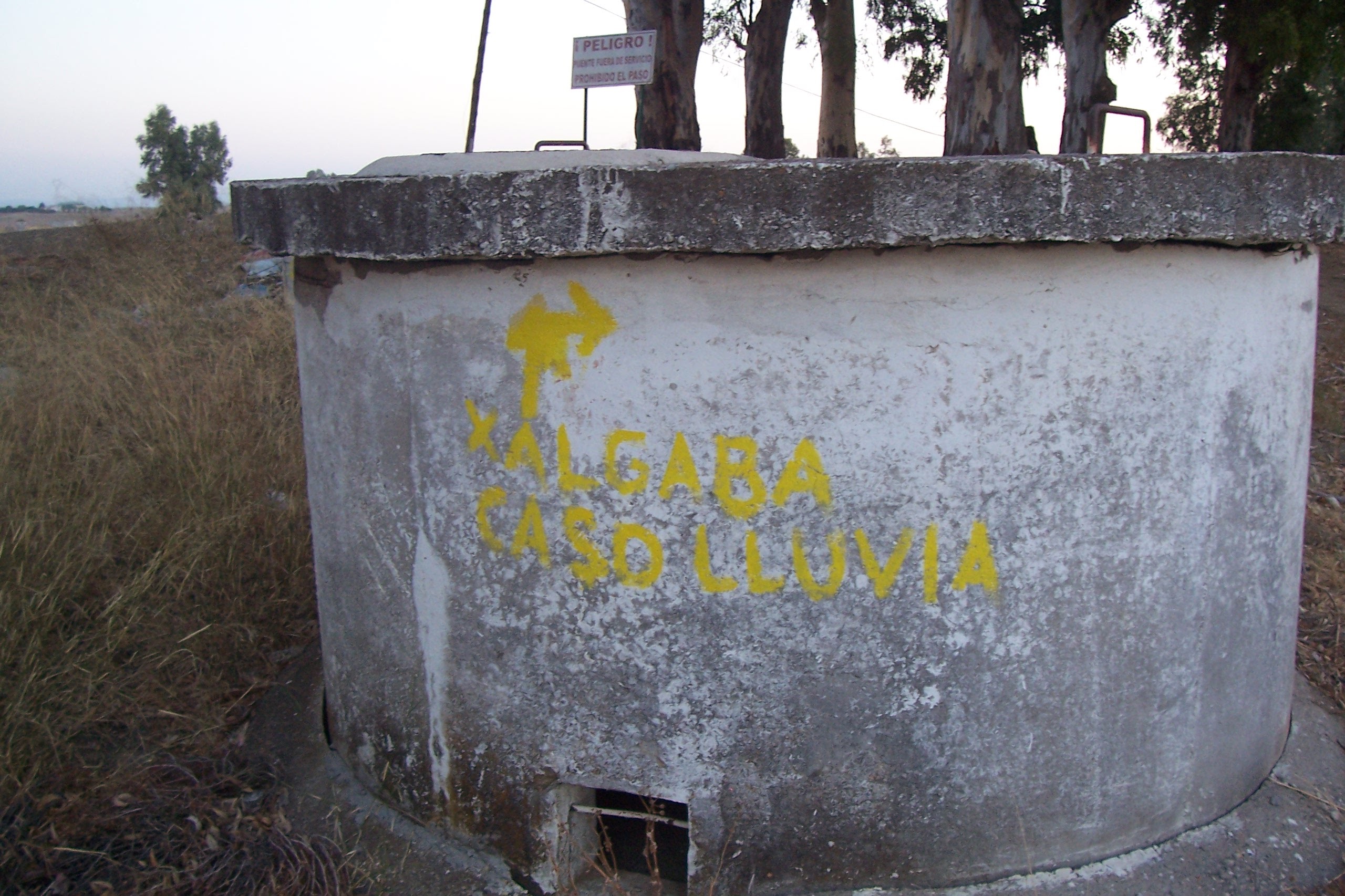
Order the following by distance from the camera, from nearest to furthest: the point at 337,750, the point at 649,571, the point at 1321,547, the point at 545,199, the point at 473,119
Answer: the point at 545,199 → the point at 649,571 → the point at 337,750 → the point at 1321,547 → the point at 473,119

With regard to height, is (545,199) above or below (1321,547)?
above

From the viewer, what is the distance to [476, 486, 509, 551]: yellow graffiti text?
1916mm

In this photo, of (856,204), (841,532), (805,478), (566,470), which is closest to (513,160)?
(566,470)

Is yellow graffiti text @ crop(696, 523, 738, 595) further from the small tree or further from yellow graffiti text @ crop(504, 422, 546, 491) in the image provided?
the small tree

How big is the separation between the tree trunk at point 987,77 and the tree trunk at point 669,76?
7.21 feet

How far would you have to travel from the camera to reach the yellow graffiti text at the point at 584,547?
1.87 m

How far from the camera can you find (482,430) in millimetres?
1907

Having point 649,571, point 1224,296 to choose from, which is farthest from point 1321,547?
point 649,571

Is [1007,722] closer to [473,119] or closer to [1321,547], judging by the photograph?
[1321,547]

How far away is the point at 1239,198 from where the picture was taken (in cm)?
172

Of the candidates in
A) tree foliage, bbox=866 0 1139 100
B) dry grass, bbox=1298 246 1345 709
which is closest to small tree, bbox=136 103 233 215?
tree foliage, bbox=866 0 1139 100

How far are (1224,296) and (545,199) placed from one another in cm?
134

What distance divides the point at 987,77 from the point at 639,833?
7.26 m

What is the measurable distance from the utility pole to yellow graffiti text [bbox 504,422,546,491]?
2268 mm
